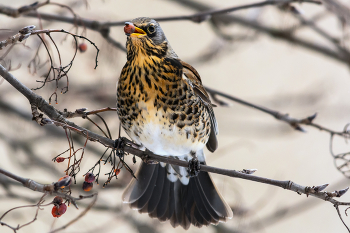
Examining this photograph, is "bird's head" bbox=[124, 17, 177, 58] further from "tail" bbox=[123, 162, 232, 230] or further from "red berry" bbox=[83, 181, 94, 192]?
"tail" bbox=[123, 162, 232, 230]

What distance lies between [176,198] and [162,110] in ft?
2.03

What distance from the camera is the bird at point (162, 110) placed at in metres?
1.55

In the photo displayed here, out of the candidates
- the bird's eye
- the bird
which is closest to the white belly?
the bird

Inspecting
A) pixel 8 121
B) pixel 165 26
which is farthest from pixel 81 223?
pixel 165 26

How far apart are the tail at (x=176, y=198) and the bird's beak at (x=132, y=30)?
750mm

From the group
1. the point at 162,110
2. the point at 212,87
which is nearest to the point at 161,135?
the point at 162,110

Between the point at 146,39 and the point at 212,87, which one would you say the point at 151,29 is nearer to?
the point at 146,39

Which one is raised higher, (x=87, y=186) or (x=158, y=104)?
(x=158, y=104)

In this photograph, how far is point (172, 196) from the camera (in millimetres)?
2002

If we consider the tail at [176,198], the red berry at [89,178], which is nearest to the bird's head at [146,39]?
the red berry at [89,178]

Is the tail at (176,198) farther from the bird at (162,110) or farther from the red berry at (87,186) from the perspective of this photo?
the red berry at (87,186)

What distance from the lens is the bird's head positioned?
57.6 inches

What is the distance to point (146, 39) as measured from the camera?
1517 millimetres

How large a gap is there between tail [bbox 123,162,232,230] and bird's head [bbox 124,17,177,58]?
25.9 inches
